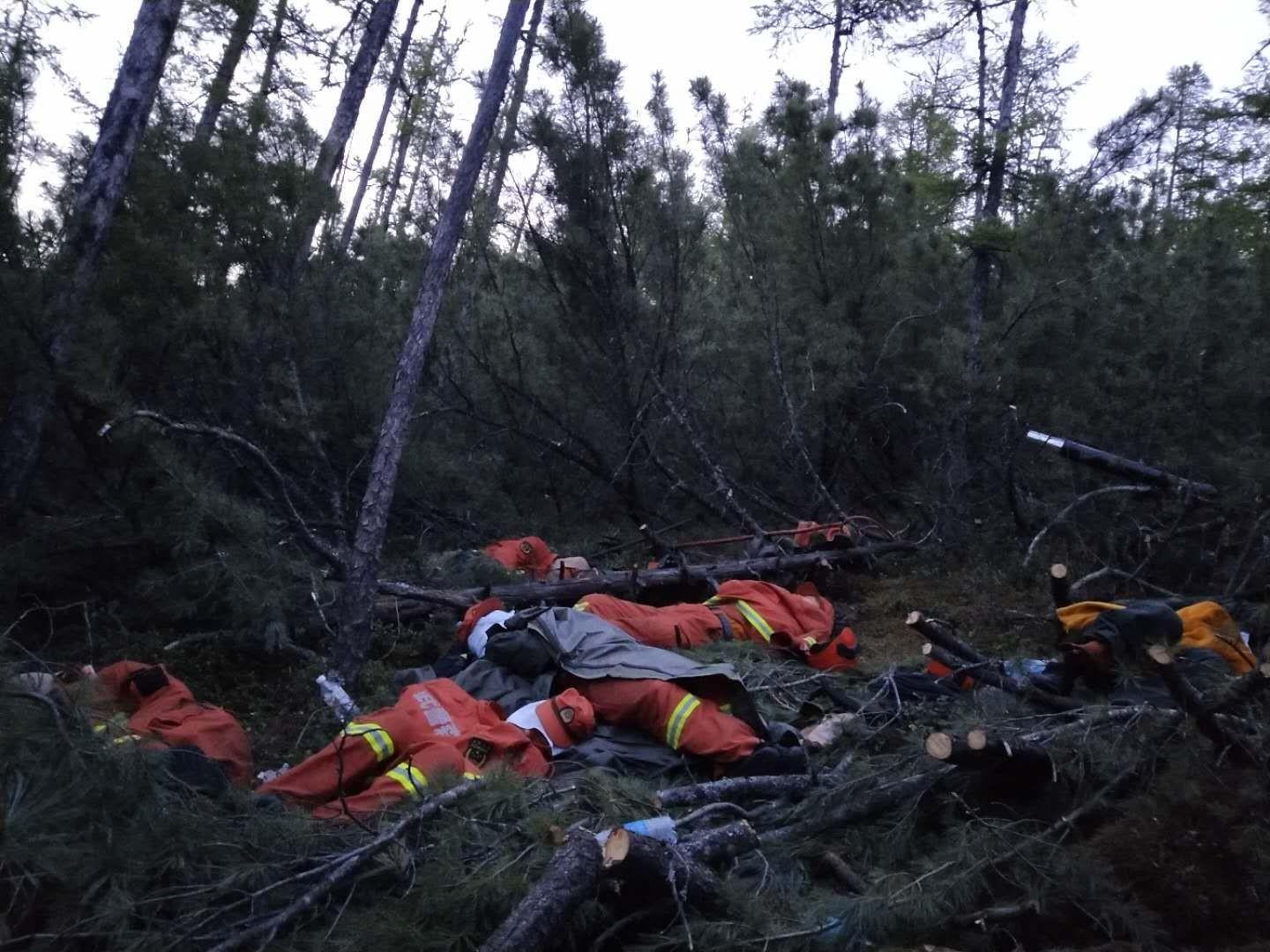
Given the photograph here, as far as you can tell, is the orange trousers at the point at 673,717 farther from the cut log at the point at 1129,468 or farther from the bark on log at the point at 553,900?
the cut log at the point at 1129,468

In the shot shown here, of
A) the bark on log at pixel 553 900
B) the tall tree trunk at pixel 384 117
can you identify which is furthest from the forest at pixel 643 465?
the tall tree trunk at pixel 384 117

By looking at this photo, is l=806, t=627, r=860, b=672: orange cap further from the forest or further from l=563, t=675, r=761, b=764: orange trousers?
l=563, t=675, r=761, b=764: orange trousers

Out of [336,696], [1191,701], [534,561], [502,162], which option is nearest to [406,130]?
[502,162]

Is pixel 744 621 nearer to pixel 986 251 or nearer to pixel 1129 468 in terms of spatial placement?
pixel 1129 468

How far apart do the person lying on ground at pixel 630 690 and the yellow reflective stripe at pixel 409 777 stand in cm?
82

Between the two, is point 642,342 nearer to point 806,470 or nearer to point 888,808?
point 806,470

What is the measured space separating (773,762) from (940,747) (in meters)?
0.96

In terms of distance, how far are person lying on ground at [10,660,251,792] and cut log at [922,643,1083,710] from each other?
315 centimetres

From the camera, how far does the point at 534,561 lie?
24.9 feet

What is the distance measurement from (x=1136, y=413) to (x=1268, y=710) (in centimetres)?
511

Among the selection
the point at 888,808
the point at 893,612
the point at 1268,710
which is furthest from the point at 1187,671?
the point at 893,612

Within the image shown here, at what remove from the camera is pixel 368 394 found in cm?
795

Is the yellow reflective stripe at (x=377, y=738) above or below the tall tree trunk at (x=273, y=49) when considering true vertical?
below

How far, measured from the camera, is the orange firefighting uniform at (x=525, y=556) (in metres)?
7.43
